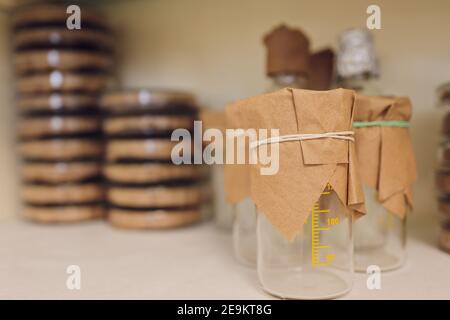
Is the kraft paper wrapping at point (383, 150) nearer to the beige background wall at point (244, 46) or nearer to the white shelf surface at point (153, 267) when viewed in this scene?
the white shelf surface at point (153, 267)

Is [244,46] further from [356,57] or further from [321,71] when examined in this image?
[356,57]

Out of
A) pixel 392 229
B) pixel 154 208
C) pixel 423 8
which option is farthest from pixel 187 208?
pixel 423 8

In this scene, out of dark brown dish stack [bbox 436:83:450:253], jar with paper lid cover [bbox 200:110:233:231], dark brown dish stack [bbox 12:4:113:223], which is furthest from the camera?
dark brown dish stack [bbox 12:4:113:223]

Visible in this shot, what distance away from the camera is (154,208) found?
0.77 meters

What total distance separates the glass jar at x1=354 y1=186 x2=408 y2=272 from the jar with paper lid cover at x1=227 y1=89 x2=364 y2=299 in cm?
13

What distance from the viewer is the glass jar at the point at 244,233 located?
583mm

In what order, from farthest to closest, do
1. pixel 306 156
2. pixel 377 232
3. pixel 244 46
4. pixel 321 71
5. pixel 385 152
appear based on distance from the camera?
1. pixel 244 46
2. pixel 321 71
3. pixel 377 232
4. pixel 385 152
5. pixel 306 156

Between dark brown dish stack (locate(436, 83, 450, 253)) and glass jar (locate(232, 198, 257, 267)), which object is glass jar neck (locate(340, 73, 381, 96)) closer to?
dark brown dish stack (locate(436, 83, 450, 253))

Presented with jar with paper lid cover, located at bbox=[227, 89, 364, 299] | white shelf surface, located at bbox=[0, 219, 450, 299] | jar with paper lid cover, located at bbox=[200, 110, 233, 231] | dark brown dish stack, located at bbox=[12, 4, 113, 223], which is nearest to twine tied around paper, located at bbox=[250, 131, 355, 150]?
jar with paper lid cover, located at bbox=[227, 89, 364, 299]

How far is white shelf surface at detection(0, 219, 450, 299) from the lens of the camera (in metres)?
0.46

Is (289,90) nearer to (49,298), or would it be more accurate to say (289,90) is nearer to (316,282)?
(316,282)

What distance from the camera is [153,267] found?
0.56m

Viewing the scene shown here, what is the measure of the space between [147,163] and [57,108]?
0.69ft

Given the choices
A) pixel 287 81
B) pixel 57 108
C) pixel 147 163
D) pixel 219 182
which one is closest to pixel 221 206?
pixel 219 182
